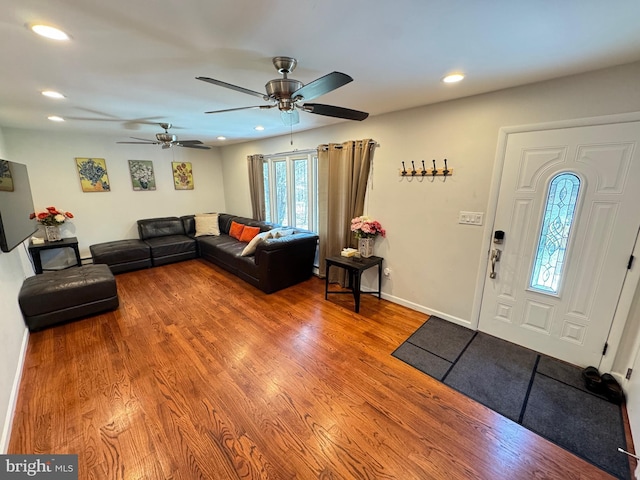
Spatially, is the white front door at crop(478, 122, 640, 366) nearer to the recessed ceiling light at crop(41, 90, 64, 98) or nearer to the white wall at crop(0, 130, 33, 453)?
the white wall at crop(0, 130, 33, 453)

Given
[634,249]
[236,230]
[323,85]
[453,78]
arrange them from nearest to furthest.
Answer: [323,85], [634,249], [453,78], [236,230]

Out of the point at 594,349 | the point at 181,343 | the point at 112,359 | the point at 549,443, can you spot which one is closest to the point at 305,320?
the point at 181,343

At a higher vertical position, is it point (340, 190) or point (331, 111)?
point (331, 111)

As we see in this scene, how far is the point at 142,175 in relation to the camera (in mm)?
5105

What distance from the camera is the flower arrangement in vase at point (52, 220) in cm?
396

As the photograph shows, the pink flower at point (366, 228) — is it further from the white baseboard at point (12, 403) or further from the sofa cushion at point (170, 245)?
the sofa cushion at point (170, 245)

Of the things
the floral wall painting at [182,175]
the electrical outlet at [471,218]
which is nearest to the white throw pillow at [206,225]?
the floral wall painting at [182,175]

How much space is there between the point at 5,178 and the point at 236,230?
3.06 metres

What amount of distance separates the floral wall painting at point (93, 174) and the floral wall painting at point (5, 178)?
2417 millimetres

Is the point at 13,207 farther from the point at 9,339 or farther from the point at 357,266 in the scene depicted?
the point at 357,266

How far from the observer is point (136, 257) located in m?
4.48

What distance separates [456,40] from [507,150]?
1302mm

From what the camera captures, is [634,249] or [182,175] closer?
[634,249]

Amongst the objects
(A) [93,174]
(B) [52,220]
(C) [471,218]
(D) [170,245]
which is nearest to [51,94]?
(B) [52,220]
